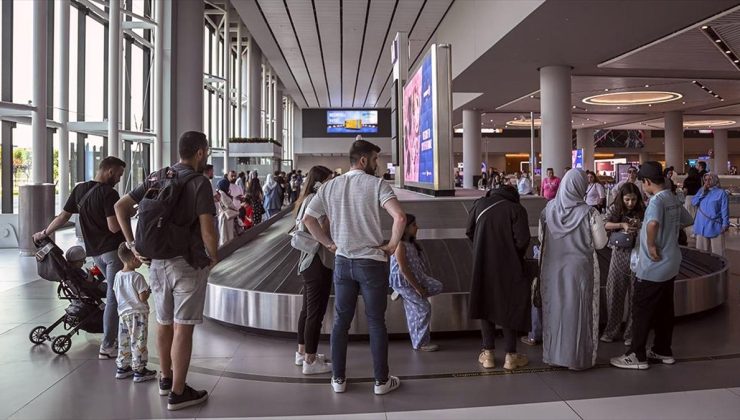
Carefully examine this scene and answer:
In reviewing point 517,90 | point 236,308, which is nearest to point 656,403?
point 236,308

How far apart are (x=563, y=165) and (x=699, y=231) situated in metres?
8.25

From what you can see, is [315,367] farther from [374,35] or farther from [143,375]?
[374,35]

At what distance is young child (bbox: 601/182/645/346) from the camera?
17.1 feet

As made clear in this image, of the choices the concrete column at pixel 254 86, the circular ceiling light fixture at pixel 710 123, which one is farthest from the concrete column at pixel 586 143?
the concrete column at pixel 254 86

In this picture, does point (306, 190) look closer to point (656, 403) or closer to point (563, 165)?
point (656, 403)

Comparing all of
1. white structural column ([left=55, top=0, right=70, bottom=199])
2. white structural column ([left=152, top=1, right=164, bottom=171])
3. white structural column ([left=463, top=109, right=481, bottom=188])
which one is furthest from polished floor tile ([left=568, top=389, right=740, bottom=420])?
white structural column ([left=463, top=109, right=481, bottom=188])

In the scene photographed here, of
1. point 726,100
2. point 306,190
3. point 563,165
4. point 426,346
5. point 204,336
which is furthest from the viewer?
point 726,100

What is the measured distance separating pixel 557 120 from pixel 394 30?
27.7 feet

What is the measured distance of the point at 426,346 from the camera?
5.11 m

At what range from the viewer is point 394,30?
2322 cm

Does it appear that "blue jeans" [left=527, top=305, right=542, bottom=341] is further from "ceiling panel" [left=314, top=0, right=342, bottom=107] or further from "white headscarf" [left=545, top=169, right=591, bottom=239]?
"ceiling panel" [left=314, top=0, right=342, bottom=107]

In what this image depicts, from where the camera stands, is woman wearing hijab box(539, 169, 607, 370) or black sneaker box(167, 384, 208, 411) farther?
woman wearing hijab box(539, 169, 607, 370)

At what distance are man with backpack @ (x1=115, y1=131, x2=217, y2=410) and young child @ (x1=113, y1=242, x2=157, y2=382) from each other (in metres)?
0.62

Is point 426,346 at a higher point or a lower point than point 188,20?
lower
